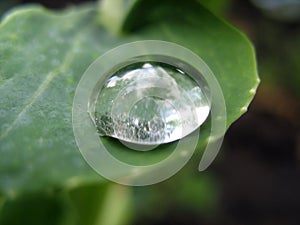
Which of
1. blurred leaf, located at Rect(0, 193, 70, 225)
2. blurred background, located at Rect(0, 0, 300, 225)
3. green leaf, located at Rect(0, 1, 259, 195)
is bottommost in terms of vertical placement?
blurred background, located at Rect(0, 0, 300, 225)

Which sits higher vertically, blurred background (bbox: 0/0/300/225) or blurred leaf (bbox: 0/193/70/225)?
blurred leaf (bbox: 0/193/70/225)

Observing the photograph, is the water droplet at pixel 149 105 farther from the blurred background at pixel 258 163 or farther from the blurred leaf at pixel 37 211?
the blurred background at pixel 258 163

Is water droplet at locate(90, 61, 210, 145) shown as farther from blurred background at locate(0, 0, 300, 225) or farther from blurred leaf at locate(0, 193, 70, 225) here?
blurred background at locate(0, 0, 300, 225)

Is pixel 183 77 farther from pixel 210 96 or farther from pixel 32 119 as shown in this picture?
pixel 32 119

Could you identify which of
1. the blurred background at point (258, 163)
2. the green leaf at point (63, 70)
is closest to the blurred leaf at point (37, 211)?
the green leaf at point (63, 70)

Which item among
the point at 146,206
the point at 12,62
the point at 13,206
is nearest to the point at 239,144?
the point at 146,206

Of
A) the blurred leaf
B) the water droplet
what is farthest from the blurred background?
the water droplet
